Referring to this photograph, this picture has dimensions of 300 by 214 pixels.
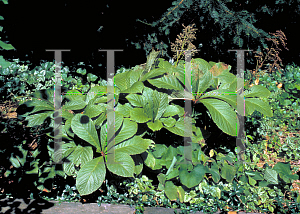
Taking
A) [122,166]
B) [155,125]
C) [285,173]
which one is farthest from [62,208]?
[285,173]

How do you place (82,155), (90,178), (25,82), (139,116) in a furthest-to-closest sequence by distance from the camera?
1. (25,82)
2. (139,116)
3. (82,155)
4. (90,178)

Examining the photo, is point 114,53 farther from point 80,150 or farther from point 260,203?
point 260,203

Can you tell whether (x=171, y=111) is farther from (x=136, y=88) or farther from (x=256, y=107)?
(x=256, y=107)

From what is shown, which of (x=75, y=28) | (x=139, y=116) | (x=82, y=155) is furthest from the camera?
(x=75, y=28)

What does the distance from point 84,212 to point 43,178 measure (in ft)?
1.73

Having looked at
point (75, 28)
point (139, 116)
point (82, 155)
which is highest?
point (75, 28)

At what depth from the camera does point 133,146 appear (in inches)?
82.1

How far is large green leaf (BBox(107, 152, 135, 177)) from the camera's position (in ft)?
6.31

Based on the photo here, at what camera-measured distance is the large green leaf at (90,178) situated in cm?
189

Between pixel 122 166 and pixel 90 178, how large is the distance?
252mm

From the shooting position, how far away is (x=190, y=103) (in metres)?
2.48

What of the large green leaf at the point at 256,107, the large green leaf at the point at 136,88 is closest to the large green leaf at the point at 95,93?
the large green leaf at the point at 136,88

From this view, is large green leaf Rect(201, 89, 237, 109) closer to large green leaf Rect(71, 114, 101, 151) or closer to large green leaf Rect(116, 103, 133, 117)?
large green leaf Rect(116, 103, 133, 117)

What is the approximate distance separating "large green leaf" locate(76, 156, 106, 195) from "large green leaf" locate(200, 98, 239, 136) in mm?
1008
